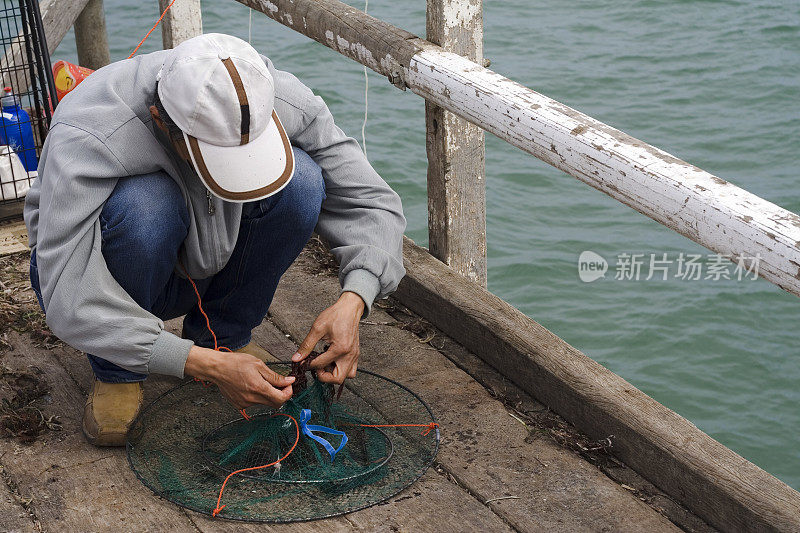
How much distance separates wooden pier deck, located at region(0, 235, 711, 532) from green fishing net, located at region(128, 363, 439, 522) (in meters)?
0.04

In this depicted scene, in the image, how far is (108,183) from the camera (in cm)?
210

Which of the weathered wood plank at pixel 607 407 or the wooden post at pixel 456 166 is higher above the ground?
the wooden post at pixel 456 166

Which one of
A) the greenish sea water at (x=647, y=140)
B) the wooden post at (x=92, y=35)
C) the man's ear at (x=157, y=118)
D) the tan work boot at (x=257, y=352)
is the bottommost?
the greenish sea water at (x=647, y=140)

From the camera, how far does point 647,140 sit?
795cm

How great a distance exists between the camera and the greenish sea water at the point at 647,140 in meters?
5.43

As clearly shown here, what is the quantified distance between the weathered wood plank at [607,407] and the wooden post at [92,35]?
260cm

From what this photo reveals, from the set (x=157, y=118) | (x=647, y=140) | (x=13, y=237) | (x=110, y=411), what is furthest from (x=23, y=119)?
(x=647, y=140)

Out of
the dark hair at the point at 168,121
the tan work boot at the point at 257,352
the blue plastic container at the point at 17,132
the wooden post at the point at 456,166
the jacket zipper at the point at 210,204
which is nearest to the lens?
the dark hair at the point at 168,121

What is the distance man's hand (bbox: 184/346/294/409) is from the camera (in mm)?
2115

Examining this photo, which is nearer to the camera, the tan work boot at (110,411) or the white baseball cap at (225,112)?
the white baseball cap at (225,112)

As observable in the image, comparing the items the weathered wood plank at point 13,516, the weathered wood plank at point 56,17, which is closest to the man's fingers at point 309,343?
the weathered wood plank at point 13,516

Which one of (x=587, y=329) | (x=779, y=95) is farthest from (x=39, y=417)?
(x=779, y=95)

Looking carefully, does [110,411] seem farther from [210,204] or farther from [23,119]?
[23,119]

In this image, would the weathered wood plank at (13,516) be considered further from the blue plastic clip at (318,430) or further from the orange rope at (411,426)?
the orange rope at (411,426)
